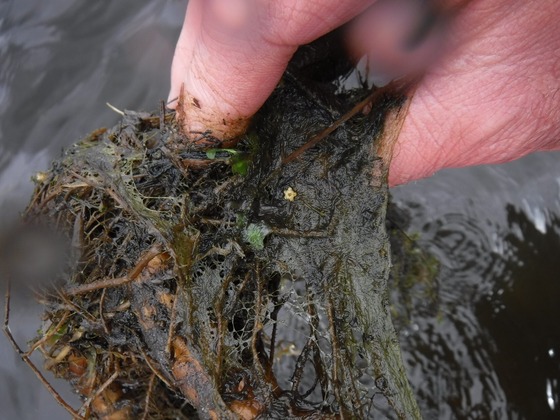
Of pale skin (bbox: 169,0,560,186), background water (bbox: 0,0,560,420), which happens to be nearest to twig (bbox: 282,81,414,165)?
pale skin (bbox: 169,0,560,186)

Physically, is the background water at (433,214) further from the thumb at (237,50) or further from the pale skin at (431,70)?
the thumb at (237,50)

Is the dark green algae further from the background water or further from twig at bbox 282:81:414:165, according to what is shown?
the background water

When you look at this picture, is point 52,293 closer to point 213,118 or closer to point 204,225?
point 204,225

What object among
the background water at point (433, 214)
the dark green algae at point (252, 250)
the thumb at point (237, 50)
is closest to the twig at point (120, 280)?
the dark green algae at point (252, 250)

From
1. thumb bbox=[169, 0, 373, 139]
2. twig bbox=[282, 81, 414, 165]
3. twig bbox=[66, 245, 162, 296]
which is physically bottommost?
twig bbox=[66, 245, 162, 296]

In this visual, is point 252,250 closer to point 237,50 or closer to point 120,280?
point 120,280

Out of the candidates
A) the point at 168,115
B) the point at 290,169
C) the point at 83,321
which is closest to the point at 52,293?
the point at 83,321
